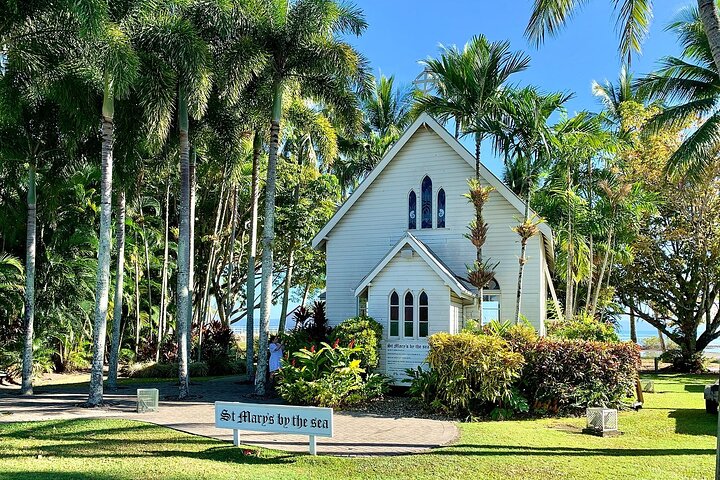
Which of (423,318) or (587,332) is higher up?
(423,318)

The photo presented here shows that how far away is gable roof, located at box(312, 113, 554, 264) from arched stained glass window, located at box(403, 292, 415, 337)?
4379mm

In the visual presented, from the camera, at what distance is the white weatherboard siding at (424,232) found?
1928 cm

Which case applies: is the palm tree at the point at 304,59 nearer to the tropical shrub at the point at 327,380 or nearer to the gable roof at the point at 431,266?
the tropical shrub at the point at 327,380

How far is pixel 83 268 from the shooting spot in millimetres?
26625

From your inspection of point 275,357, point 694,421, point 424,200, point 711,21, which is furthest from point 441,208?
point 711,21

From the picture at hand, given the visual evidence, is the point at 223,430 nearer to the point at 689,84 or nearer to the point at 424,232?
the point at 424,232

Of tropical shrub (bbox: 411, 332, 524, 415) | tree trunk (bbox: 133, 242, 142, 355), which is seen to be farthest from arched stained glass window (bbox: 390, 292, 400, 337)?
tree trunk (bbox: 133, 242, 142, 355)

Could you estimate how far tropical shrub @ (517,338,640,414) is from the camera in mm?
15266

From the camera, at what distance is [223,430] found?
503 inches

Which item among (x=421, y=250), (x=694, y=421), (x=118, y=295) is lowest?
(x=694, y=421)

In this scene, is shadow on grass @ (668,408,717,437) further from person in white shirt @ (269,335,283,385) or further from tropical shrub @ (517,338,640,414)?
person in white shirt @ (269,335,283,385)

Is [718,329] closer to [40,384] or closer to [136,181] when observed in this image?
[136,181]

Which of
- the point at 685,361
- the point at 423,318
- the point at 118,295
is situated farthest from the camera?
the point at 685,361

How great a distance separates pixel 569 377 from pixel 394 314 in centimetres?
521
